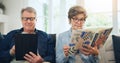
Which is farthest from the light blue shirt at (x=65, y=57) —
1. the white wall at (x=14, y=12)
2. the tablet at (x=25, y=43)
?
the white wall at (x=14, y=12)

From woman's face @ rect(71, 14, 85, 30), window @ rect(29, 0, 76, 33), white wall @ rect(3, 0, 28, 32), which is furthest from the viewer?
white wall @ rect(3, 0, 28, 32)

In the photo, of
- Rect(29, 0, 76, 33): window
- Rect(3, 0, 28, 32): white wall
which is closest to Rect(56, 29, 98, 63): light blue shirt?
Rect(29, 0, 76, 33): window

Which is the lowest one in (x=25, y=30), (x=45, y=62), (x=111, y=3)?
(x=45, y=62)

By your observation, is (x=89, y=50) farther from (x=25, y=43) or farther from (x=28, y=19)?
(x=28, y=19)

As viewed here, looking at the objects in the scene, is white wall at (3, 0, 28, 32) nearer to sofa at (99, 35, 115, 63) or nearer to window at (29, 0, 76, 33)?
window at (29, 0, 76, 33)

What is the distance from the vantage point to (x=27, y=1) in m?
3.93

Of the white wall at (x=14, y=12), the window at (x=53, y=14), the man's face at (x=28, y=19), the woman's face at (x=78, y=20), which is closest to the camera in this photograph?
the woman's face at (x=78, y=20)

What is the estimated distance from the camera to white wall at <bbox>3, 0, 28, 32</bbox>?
12.9ft

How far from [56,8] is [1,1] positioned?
4.29 feet

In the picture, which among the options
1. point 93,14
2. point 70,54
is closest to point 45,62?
point 70,54

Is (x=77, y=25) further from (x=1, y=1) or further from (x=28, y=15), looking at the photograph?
(x=1, y=1)

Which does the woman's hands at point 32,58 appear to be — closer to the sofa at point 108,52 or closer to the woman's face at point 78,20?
the woman's face at point 78,20

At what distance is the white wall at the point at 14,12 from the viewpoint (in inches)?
155

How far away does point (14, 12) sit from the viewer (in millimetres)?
3980
